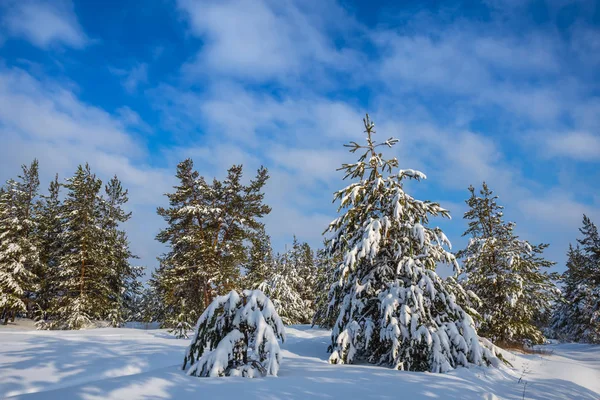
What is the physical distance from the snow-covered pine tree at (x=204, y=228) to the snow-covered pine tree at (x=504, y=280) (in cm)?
1296

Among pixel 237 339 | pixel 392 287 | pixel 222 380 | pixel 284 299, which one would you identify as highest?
pixel 392 287

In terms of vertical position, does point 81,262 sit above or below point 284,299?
above

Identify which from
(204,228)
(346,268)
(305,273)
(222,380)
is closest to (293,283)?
(305,273)

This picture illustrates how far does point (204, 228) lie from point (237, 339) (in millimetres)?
16182

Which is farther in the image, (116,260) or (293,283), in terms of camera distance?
(293,283)

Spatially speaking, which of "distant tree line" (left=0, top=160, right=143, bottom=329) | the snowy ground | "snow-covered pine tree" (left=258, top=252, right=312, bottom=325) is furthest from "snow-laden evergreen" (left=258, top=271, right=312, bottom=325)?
the snowy ground

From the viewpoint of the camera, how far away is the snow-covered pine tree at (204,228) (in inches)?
819

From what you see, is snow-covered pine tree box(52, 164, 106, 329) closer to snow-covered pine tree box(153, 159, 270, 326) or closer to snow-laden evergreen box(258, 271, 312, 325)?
snow-covered pine tree box(153, 159, 270, 326)

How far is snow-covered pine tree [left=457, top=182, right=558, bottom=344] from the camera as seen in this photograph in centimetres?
1589

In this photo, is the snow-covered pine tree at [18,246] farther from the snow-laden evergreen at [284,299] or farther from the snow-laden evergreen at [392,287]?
the snow-laden evergreen at [392,287]

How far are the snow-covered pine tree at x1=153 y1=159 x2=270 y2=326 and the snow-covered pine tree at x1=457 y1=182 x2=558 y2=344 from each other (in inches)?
510

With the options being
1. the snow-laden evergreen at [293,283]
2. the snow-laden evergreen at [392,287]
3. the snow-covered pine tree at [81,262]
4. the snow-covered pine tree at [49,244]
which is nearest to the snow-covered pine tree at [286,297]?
the snow-laden evergreen at [293,283]

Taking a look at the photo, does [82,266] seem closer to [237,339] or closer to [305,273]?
[237,339]

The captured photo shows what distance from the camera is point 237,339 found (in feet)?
22.1
